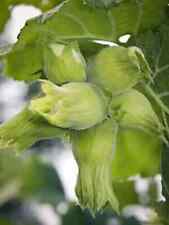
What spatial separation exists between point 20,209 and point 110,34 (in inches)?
72.3

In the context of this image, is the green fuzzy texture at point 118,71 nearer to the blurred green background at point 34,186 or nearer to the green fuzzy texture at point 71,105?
the green fuzzy texture at point 71,105

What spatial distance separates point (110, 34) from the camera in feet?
2.75

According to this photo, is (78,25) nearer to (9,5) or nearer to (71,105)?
(71,105)

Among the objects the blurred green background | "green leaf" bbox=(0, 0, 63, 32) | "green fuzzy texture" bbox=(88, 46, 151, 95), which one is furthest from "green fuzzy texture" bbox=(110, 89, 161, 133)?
the blurred green background

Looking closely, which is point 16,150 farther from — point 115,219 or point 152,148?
point 115,219

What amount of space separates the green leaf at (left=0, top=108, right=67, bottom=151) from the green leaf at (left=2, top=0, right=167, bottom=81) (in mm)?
99

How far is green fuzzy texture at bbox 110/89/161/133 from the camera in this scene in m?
0.76

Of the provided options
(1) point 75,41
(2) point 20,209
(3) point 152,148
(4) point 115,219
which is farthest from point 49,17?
(2) point 20,209

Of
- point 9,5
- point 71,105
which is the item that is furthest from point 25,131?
point 9,5

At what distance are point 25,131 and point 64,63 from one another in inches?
3.2

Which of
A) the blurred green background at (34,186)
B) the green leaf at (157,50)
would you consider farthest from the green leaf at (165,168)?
the blurred green background at (34,186)

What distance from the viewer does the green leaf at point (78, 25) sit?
80 cm

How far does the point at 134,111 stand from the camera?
0.77 metres

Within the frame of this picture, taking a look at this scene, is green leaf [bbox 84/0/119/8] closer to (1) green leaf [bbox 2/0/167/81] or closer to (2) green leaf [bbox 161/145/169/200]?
(1) green leaf [bbox 2/0/167/81]
